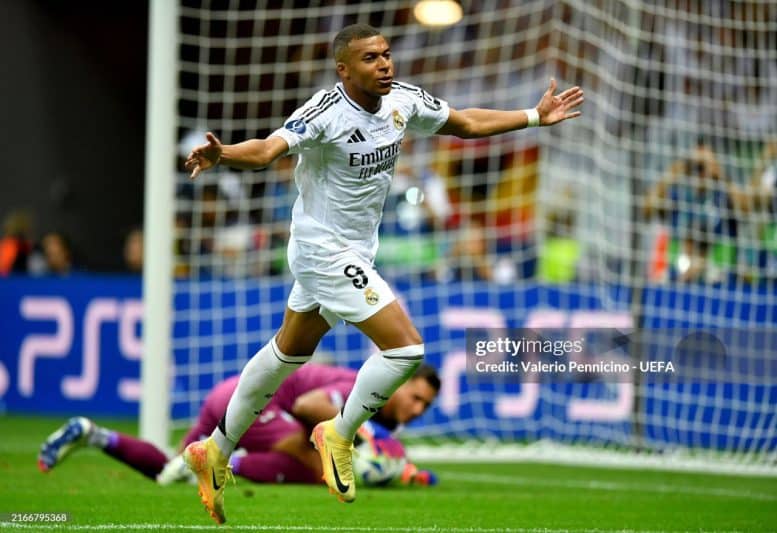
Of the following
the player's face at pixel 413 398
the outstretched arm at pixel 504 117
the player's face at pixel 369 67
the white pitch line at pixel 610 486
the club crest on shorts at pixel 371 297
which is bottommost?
the white pitch line at pixel 610 486

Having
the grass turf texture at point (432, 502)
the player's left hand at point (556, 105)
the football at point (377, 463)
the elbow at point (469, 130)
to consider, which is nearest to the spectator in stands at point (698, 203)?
the grass turf texture at point (432, 502)

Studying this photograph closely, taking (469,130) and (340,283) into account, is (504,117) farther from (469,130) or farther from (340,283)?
(340,283)

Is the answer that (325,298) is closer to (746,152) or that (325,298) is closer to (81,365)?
(746,152)

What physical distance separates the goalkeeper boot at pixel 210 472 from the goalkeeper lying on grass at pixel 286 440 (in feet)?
5.66

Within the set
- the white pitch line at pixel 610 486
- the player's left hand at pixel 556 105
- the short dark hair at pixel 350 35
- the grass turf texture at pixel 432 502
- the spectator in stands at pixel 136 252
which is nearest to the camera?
the short dark hair at pixel 350 35

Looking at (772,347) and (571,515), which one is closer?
(571,515)

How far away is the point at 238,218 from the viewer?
13562 millimetres

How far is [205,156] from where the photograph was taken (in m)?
5.49

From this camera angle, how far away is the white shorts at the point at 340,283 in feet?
20.2

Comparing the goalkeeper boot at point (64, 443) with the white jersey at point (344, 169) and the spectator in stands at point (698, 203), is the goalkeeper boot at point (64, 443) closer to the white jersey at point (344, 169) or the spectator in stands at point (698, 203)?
the white jersey at point (344, 169)

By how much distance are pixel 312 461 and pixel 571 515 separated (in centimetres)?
200

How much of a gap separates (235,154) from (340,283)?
885mm

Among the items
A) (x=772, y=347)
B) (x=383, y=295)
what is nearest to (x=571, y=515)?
(x=383, y=295)

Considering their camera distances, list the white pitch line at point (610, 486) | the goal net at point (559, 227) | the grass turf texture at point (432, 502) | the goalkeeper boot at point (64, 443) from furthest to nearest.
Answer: the goal net at point (559, 227) < the white pitch line at point (610, 486) < the goalkeeper boot at point (64, 443) < the grass turf texture at point (432, 502)
